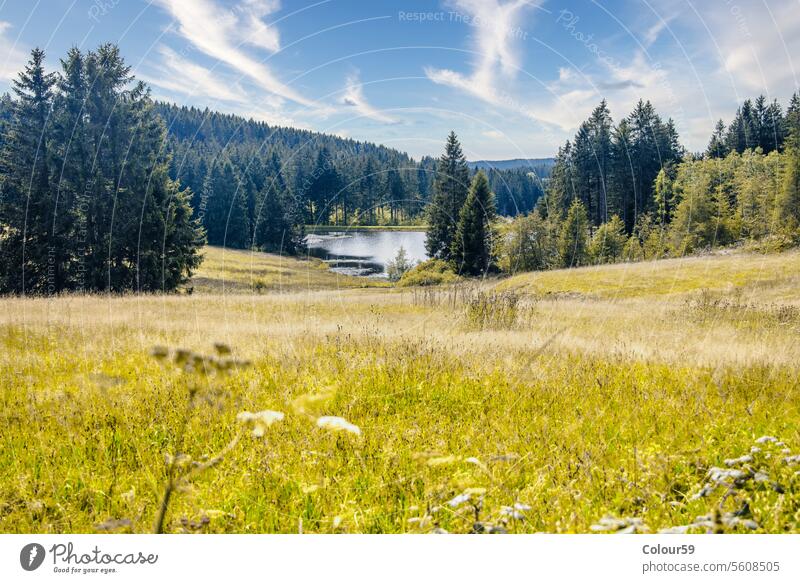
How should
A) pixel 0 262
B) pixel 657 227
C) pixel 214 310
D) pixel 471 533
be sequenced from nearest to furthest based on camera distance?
pixel 471 533, pixel 214 310, pixel 0 262, pixel 657 227

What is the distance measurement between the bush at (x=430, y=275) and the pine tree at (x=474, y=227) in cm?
176

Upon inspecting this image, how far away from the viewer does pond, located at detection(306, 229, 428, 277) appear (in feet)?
194

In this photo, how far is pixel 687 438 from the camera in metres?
3.91

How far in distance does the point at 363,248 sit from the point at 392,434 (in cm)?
7012

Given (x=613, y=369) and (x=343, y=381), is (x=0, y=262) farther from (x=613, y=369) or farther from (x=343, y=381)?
(x=613, y=369)

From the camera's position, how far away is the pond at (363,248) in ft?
194

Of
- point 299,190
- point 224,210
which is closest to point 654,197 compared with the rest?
point 299,190

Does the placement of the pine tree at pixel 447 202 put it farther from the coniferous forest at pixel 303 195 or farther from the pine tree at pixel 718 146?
the pine tree at pixel 718 146

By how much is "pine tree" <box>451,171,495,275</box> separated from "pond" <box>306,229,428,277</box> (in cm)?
838

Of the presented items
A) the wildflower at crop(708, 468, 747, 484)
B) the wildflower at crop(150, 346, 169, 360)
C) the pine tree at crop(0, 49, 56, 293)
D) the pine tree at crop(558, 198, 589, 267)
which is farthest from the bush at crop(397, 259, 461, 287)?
the wildflower at crop(150, 346, 169, 360)

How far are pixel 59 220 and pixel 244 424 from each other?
2531 cm

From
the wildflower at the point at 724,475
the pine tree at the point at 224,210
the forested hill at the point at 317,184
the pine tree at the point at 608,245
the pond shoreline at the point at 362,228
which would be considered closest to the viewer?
the wildflower at the point at 724,475

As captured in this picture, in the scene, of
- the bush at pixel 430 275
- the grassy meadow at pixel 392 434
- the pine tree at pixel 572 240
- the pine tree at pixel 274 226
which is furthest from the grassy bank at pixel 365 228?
the grassy meadow at pixel 392 434
